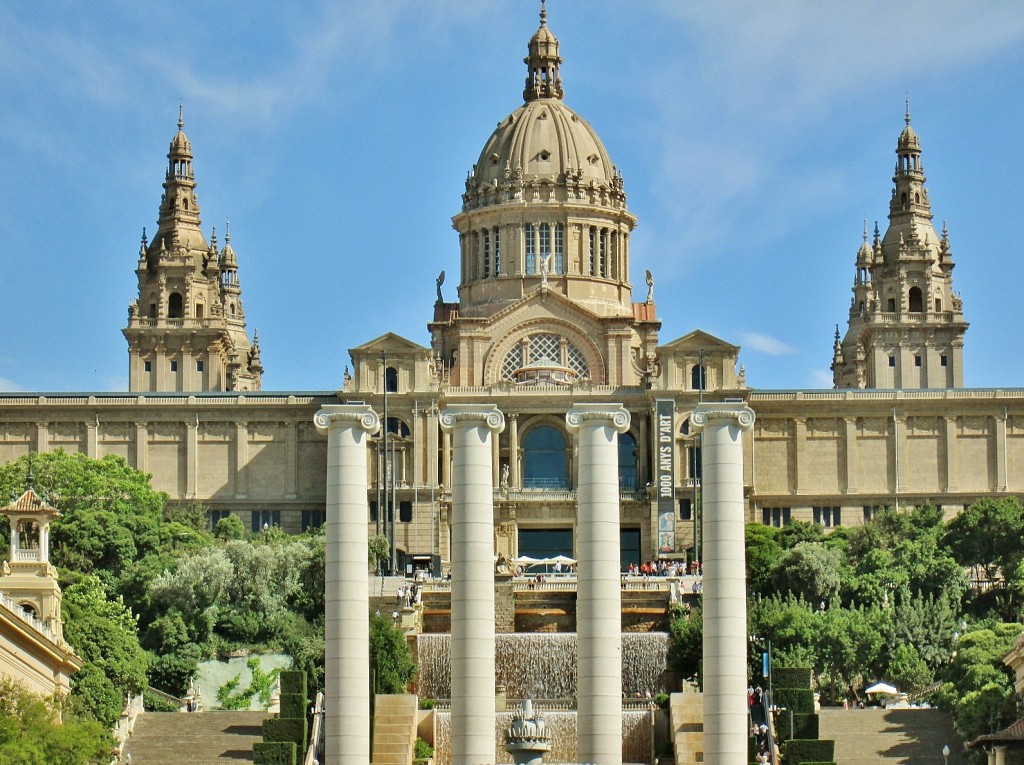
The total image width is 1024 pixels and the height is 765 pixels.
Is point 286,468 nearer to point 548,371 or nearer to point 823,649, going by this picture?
point 548,371

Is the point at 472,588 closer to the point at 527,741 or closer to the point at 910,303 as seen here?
the point at 527,741

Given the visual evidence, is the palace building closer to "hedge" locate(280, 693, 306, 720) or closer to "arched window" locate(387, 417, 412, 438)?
"arched window" locate(387, 417, 412, 438)

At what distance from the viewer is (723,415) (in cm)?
7631

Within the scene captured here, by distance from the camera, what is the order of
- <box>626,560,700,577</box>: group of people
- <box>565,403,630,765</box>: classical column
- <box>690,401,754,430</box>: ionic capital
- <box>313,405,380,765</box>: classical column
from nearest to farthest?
<box>313,405,380,765</box>: classical column
<box>565,403,630,765</box>: classical column
<box>690,401,754,430</box>: ionic capital
<box>626,560,700,577</box>: group of people

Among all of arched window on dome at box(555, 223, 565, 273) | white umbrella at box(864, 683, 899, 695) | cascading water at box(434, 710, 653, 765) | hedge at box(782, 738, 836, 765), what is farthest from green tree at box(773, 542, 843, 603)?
arched window on dome at box(555, 223, 565, 273)

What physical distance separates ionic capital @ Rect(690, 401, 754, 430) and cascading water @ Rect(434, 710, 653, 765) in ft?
78.0

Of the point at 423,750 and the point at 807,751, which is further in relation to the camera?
the point at 423,750

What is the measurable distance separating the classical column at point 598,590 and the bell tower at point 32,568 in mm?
29019

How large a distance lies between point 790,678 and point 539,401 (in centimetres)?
5669

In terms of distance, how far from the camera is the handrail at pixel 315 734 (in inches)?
3588

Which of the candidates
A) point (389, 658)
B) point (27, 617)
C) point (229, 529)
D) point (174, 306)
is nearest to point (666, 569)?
point (229, 529)

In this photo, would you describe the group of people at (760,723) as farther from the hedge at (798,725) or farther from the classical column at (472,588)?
the classical column at (472,588)

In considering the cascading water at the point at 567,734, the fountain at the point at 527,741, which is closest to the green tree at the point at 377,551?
the cascading water at the point at 567,734

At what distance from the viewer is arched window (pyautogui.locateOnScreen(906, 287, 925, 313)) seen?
174 m
